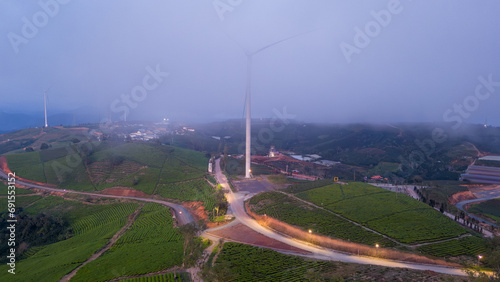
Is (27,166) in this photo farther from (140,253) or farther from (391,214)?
(391,214)

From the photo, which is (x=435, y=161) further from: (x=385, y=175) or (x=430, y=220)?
(x=430, y=220)

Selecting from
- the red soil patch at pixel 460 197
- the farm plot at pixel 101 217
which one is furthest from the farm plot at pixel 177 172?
the red soil patch at pixel 460 197

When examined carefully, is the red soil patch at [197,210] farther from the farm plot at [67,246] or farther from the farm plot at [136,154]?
the farm plot at [136,154]

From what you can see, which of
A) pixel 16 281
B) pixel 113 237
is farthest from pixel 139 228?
pixel 16 281

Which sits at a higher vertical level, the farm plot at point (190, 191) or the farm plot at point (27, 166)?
the farm plot at point (27, 166)

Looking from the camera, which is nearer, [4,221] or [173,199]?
[4,221]

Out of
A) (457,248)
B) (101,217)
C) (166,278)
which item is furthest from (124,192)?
(457,248)
